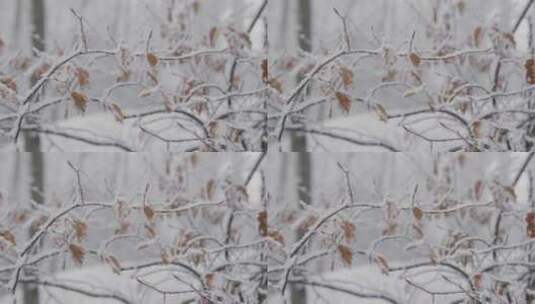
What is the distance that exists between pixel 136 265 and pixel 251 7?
818 millimetres

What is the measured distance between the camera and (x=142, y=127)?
224 centimetres

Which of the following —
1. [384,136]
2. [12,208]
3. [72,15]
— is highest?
[72,15]

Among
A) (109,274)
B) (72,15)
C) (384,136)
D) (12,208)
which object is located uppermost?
(72,15)

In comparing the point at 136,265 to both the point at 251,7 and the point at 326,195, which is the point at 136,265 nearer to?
the point at 326,195

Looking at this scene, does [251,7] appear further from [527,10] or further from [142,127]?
[527,10]

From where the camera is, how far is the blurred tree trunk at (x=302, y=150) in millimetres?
2291

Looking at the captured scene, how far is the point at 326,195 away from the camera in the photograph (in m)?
2.29

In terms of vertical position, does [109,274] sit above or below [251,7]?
below

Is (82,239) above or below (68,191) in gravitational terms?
below

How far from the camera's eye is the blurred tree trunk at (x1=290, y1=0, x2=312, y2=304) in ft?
7.52

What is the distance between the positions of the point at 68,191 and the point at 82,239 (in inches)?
5.6

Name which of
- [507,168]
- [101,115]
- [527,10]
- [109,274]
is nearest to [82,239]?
[109,274]

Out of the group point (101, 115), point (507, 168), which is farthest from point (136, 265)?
point (507, 168)

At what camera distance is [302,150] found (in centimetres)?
230
